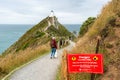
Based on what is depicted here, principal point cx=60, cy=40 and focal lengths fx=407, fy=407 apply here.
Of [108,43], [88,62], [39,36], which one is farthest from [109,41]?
[39,36]

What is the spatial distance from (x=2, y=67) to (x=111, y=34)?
281 inches

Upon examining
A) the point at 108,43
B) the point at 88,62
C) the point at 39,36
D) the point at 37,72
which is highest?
the point at 108,43

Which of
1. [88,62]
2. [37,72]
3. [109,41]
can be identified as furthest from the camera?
[37,72]

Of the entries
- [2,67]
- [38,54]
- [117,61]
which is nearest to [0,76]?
[2,67]

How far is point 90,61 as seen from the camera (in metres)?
12.0

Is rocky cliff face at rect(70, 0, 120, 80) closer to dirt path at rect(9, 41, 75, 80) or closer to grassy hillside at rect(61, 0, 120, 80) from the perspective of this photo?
grassy hillside at rect(61, 0, 120, 80)

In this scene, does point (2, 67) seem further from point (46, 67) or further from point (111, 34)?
point (111, 34)

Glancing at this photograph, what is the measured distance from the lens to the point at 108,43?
53.3 feet

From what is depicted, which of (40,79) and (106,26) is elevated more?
(106,26)

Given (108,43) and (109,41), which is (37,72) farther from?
(108,43)

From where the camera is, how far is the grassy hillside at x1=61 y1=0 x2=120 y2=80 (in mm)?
14320

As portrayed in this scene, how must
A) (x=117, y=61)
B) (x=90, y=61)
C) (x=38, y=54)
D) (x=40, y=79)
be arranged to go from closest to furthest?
1. (x=90, y=61)
2. (x=117, y=61)
3. (x=40, y=79)
4. (x=38, y=54)

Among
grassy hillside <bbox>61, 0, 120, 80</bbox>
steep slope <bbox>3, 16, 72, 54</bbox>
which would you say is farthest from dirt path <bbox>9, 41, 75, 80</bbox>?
steep slope <bbox>3, 16, 72, 54</bbox>

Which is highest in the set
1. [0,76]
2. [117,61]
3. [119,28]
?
[119,28]
